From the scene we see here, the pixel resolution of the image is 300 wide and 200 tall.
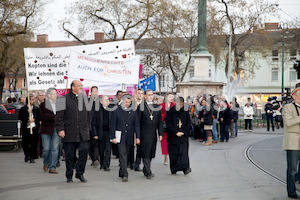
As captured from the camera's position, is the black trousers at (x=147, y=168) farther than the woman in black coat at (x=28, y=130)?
No

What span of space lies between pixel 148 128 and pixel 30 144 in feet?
13.8

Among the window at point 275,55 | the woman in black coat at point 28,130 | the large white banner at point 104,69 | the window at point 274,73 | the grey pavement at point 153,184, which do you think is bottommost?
the grey pavement at point 153,184

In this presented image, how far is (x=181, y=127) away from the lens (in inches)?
402

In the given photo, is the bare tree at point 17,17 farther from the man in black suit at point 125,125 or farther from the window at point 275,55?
the window at point 275,55

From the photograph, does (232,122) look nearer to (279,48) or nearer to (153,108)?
(153,108)

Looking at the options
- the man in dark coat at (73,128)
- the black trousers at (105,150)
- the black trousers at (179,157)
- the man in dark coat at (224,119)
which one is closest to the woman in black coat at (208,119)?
the man in dark coat at (224,119)

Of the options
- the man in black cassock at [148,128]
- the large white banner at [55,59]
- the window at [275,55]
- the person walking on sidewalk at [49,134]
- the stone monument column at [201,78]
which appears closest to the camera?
the man in black cassock at [148,128]

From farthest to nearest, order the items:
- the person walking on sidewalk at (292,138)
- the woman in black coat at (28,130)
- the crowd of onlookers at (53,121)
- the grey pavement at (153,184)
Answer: the woman in black coat at (28,130)
the crowd of onlookers at (53,121)
the grey pavement at (153,184)
the person walking on sidewalk at (292,138)

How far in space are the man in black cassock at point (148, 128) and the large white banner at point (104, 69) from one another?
144 cm

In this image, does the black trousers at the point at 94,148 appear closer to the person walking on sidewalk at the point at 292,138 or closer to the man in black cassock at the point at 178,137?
the man in black cassock at the point at 178,137

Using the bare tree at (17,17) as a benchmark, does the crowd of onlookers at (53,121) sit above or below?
below

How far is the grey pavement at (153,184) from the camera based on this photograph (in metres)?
7.60

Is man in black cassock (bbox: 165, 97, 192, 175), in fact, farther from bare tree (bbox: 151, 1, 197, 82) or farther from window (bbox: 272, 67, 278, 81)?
window (bbox: 272, 67, 278, 81)

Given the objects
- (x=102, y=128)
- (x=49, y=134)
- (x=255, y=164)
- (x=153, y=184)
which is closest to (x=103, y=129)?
(x=102, y=128)
